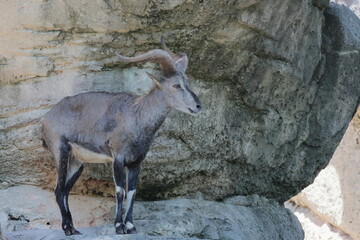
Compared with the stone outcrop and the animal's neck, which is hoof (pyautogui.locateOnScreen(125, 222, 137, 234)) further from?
the animal's neck

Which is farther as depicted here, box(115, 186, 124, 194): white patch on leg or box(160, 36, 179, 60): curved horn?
box(160, 36, 179, 60): curved horn

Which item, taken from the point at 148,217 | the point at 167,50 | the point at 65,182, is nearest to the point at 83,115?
the point at 65,182

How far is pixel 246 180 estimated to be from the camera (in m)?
12.6

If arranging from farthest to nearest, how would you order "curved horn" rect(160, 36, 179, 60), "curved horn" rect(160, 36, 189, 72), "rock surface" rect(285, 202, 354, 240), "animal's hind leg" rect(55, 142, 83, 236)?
1. "rock surface" rect(285, 202, 354, 240)
2. "curved horn" rect(160, 36, 179, 60)
3. "curved horn" rect(160, 36, 189, 72)
4. "animal's hind leg" rect(55, 142, 83, 236)

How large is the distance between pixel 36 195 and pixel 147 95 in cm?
207

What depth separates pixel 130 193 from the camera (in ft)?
34.6

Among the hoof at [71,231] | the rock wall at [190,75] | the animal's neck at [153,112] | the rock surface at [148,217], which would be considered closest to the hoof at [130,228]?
the rock surface at [148,217]

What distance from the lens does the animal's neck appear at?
34.4ft

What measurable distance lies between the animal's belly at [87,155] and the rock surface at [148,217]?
2.41 ft

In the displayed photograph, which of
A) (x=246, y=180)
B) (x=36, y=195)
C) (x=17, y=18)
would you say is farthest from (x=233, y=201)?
(x=17, y=18)

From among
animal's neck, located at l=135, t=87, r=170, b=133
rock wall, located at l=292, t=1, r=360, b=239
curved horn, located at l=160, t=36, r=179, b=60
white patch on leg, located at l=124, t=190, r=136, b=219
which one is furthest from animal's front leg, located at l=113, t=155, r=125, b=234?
rock wall, located at l=292, t=1, r=360, b=239

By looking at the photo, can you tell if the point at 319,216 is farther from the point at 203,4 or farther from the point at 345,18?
the point at 203,4

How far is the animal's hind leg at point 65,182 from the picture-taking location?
34.7 ft

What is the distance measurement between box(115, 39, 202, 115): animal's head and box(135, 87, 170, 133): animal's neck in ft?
0.23
